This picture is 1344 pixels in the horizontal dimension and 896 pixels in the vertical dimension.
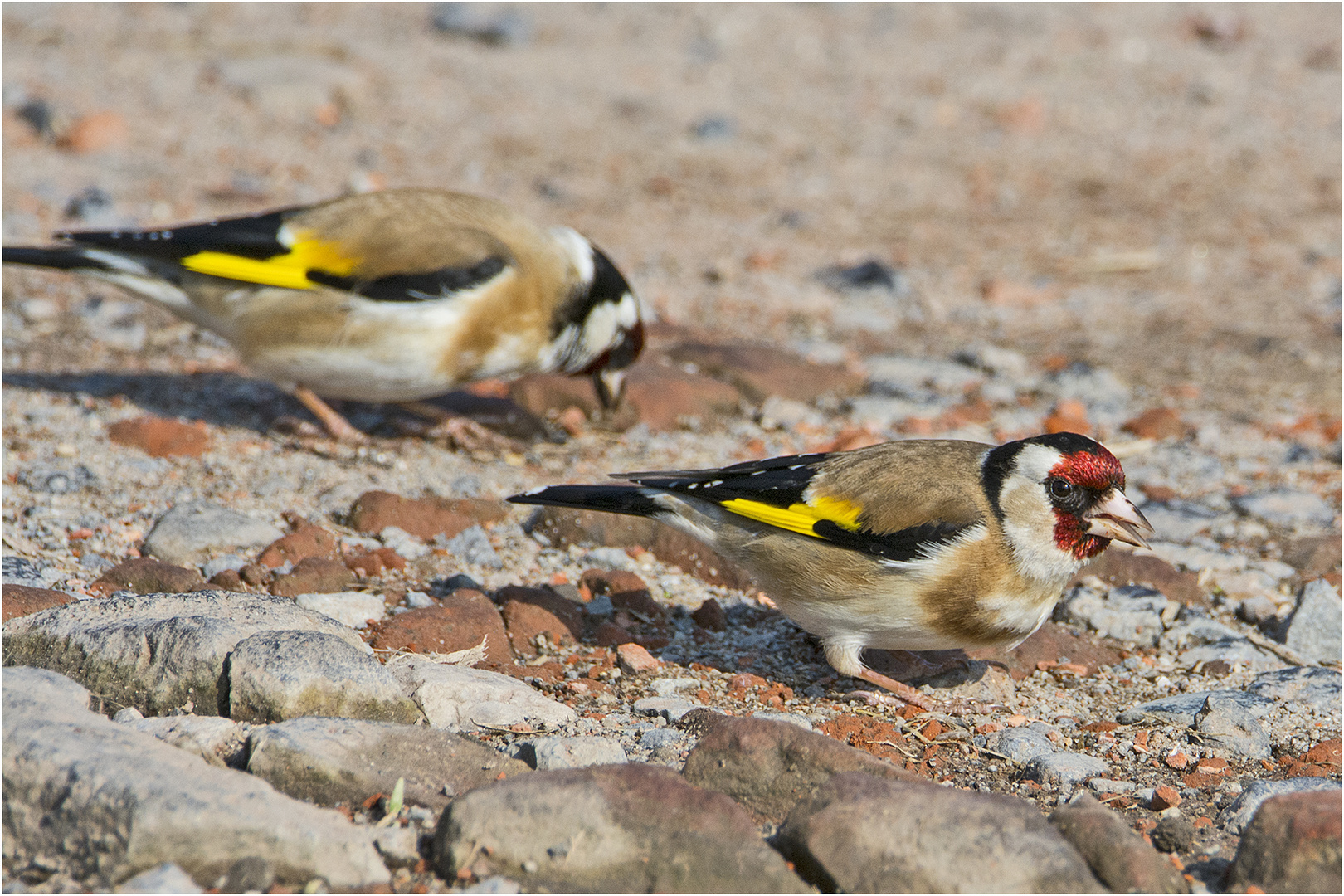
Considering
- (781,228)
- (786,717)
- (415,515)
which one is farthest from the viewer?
(781,228)

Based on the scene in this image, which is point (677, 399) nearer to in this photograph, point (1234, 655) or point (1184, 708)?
point (1234, 655)

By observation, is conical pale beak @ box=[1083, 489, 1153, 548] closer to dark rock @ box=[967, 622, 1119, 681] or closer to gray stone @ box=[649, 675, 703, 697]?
dark rock @ box=[967, 622, 1119, 681]

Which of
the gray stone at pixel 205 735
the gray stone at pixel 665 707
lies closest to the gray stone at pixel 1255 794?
the gray stone at pixel 665 707

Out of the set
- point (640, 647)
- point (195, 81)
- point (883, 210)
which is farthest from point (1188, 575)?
point (195, 81)

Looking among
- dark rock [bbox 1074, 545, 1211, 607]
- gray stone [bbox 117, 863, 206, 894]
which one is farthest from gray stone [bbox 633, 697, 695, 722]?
dark rock [bbox 1074, 545, 1211, 607]

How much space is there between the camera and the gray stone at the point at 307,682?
3385mm

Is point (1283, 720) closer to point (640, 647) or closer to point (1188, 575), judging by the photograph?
point (1188, 575)

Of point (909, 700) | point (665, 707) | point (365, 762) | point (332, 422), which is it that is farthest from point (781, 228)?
point (365, 762)

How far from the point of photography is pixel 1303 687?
4227mm

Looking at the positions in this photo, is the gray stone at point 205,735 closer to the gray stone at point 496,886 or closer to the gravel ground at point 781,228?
the gray stone at point 496,886

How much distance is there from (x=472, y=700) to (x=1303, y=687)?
2.71 m

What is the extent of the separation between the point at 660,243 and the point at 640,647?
16.8ft

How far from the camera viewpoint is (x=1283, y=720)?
13.4ft

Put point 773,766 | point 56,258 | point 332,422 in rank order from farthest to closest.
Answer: point 332,422, point 56,258, point 773,766
